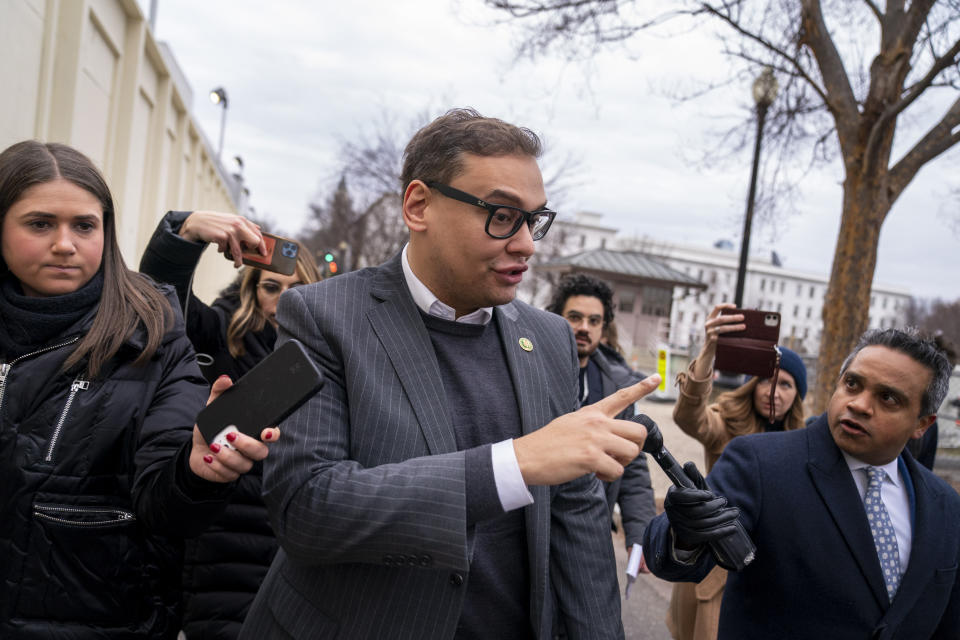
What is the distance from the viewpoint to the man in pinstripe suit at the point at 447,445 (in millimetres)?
1685

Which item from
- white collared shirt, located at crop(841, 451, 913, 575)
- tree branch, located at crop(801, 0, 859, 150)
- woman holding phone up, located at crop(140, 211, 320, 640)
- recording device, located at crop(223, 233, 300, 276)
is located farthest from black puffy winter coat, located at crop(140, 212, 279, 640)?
tree branch, located at crop(801, 0, 859, 150)

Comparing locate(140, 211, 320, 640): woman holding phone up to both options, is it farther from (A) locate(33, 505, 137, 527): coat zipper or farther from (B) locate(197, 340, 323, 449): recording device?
(B) locate(197, 340, 323, 449): recording device

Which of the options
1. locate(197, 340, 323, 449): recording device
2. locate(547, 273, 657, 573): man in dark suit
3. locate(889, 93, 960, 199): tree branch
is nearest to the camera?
locate(197, 340, 323, 449): recording device

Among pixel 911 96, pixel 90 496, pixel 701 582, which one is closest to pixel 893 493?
pixel 701 582

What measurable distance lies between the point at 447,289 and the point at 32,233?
126 cm

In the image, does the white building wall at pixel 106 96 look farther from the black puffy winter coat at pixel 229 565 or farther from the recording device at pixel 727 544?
the recording device at pixel 727 544

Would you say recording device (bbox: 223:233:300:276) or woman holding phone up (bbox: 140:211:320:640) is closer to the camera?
woman holding phone up (bbox: 140:211:320:640)

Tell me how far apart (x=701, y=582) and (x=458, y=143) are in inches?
103

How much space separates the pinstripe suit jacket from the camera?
66.7 inches

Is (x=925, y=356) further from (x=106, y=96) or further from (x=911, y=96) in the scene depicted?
(x=911, y=96)

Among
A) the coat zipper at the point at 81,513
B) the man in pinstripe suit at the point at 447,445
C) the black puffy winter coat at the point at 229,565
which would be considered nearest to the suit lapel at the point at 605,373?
the black puffy winter coat at the point at 229,565

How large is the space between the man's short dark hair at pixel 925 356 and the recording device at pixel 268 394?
218 cm

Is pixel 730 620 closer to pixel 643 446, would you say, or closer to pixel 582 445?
pixel 643 446

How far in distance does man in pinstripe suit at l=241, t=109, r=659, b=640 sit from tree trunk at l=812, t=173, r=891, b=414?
8.05 m
